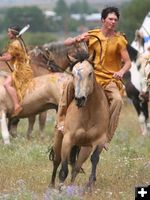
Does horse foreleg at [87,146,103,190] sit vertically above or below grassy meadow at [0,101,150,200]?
above

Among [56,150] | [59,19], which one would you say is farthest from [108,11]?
[59,19]

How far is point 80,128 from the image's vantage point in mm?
9641

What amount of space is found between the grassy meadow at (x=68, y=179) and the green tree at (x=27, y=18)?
52050 millimetres

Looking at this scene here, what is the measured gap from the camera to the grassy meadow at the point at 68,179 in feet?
29.9

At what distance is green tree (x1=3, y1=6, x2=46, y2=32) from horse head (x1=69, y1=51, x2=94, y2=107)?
5568 cm

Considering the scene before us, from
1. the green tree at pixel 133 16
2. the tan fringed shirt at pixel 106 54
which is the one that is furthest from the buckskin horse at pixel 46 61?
the green tree at pixel 133 16

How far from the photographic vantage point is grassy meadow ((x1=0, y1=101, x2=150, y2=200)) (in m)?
9.12

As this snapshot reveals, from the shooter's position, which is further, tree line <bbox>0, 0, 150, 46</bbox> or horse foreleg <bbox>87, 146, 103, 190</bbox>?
tree line <bbox>0, 0, 150, 46</bbox>

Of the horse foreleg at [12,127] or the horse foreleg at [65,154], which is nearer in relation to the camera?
the horse foreleg at [65,154]

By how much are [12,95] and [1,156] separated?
2548mm

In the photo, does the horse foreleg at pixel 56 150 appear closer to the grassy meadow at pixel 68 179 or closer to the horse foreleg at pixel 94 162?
the grassy meadow at pixel 68 179

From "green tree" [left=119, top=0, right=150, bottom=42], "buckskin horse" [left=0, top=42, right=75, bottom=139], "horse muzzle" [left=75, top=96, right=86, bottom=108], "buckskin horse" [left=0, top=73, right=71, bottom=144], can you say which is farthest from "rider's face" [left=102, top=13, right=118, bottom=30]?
"green tree" [left=119, top=0, right=150, bottom=42]

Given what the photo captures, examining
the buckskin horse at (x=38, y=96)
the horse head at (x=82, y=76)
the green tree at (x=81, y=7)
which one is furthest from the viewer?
the green tree at (x=81, y=7)

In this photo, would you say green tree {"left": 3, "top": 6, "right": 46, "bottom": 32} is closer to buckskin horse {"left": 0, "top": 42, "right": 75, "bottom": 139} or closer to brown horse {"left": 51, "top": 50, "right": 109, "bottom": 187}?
buckskin horse {"left": 0, "top": 42, "right": 75, "bottom": 139}
